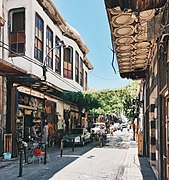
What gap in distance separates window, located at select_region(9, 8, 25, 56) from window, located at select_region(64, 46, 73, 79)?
371 inches

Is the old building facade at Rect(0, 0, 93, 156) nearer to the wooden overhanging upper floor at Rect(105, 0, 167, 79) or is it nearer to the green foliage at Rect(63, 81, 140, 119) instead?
the green foliage at Rect(63, 81, 140, 119)

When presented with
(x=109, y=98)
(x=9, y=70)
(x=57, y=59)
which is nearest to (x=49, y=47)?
(x=57, y=59)

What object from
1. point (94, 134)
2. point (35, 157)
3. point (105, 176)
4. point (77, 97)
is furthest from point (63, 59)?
point (105, 176)

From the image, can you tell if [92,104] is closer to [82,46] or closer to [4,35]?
[82,46]

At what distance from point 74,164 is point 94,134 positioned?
63.6 feet

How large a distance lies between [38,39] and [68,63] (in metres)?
9.04

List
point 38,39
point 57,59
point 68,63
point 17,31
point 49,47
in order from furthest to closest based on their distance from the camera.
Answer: point 68,63, point 57,59, point 49,47, point 38,39, point 17,31

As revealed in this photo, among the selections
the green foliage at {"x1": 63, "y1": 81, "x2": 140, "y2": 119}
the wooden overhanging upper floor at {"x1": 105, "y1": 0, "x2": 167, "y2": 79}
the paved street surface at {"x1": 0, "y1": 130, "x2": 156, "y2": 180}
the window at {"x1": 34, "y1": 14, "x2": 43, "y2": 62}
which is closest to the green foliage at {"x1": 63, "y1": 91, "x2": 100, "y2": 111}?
the green foliage at {"x1": 63, "y1": 81, "x2": 140, "y2": 119}

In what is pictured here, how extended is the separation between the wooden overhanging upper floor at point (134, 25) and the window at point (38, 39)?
35.8 ft

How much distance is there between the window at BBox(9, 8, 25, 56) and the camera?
64.1ft

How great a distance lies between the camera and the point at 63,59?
1122 inches

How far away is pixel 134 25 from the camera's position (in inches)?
269

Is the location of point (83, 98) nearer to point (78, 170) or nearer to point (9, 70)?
point (9, 70)

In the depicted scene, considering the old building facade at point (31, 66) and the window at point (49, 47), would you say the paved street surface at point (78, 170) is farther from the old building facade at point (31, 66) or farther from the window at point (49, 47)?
the window at point (49, 47)
